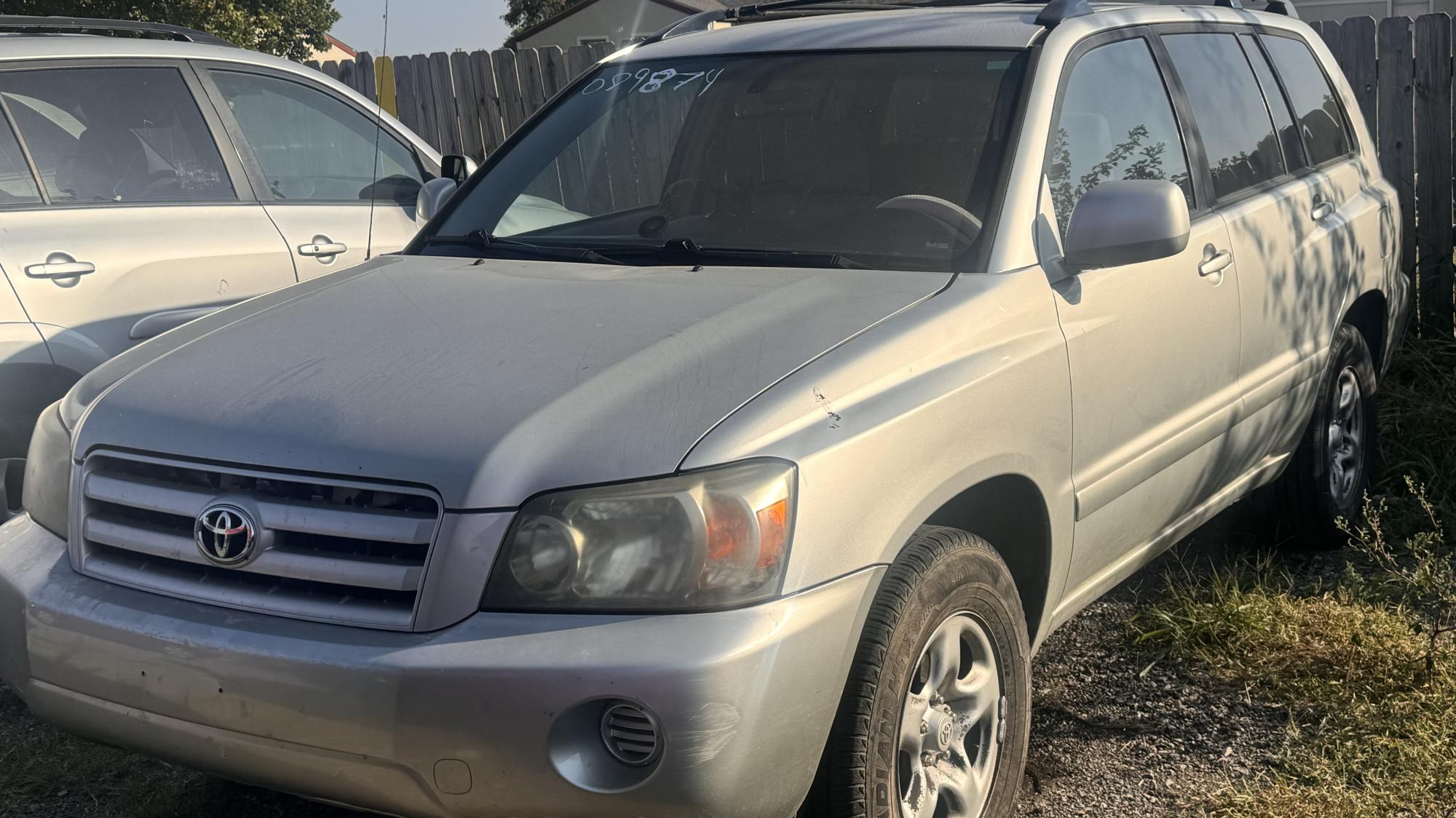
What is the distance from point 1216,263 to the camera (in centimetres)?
375

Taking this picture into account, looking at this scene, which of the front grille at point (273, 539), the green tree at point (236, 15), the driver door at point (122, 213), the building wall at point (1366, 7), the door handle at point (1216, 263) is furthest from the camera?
the green tree at point (236, 15)

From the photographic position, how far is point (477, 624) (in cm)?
226

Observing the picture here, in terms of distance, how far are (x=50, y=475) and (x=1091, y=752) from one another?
2486 mm

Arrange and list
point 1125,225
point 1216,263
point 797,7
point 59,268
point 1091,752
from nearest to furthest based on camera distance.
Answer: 1. point 1125,225
2. point 1091,752
3. point 1216,263
4. point 59,268
5. point 797,7

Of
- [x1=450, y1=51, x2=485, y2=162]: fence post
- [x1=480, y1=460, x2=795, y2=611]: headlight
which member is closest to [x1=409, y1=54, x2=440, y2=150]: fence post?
[x1=450, y1=51, x2=485, y2=162]: fence post

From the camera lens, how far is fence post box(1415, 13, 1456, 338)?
6754mm

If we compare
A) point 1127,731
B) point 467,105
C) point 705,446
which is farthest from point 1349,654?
point 467,105

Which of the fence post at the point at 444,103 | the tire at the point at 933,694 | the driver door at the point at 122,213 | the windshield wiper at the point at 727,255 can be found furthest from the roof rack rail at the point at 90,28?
the fence post at the point at 444,103

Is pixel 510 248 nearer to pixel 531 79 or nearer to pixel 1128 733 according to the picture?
pixel 1128 733

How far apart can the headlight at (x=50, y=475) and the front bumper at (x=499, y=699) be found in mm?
474

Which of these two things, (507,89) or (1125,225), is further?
(507,89)

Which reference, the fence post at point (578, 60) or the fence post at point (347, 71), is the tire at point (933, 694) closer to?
the fence post at point (578, 60)

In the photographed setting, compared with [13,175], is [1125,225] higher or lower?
lower

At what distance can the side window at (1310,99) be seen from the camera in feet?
15.5
